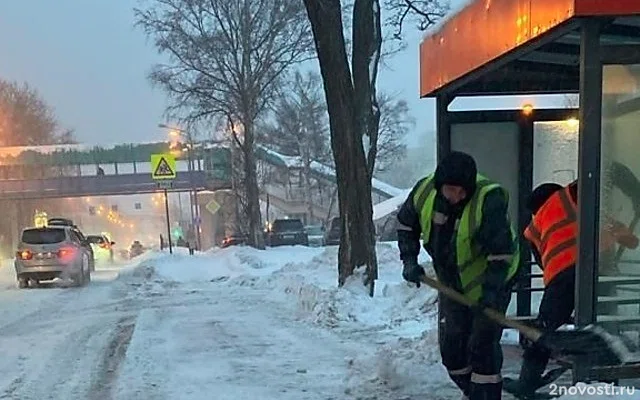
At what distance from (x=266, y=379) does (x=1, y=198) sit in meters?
47.1

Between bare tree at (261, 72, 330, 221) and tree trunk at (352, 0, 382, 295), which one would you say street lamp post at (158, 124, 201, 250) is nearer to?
bare tree at (261, 72, 330, 221)

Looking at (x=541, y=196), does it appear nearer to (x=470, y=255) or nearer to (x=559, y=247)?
(x=559, y=247)

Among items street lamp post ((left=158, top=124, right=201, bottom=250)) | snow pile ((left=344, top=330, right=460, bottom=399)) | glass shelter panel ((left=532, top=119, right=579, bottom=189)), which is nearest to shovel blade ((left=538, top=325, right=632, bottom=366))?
snow pile ((left=344, top=330, right=460, bottom=399))

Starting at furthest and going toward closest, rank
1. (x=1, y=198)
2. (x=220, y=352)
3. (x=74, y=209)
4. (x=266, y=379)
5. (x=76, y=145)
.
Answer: (x=74, y=209) < (x=76, y=145) < (x=1, y=198) < (x=220, y=352) < (x=266, y=379)

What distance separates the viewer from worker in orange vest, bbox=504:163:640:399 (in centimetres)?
443

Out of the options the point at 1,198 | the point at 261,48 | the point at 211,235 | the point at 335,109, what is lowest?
the point at 211,235

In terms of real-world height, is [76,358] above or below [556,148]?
below

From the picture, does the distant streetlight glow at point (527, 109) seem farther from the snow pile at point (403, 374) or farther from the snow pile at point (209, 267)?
the snow pile at point (209, 267)

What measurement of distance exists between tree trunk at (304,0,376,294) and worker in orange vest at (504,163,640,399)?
6.01 m

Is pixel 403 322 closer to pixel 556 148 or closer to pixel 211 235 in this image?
pixel 556 148

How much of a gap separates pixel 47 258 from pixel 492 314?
49.4ft

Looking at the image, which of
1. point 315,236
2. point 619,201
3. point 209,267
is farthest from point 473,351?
point 315,236

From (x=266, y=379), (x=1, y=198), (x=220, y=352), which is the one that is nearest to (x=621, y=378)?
(x=266, y=379)

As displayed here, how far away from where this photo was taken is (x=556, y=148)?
7.11 meters
